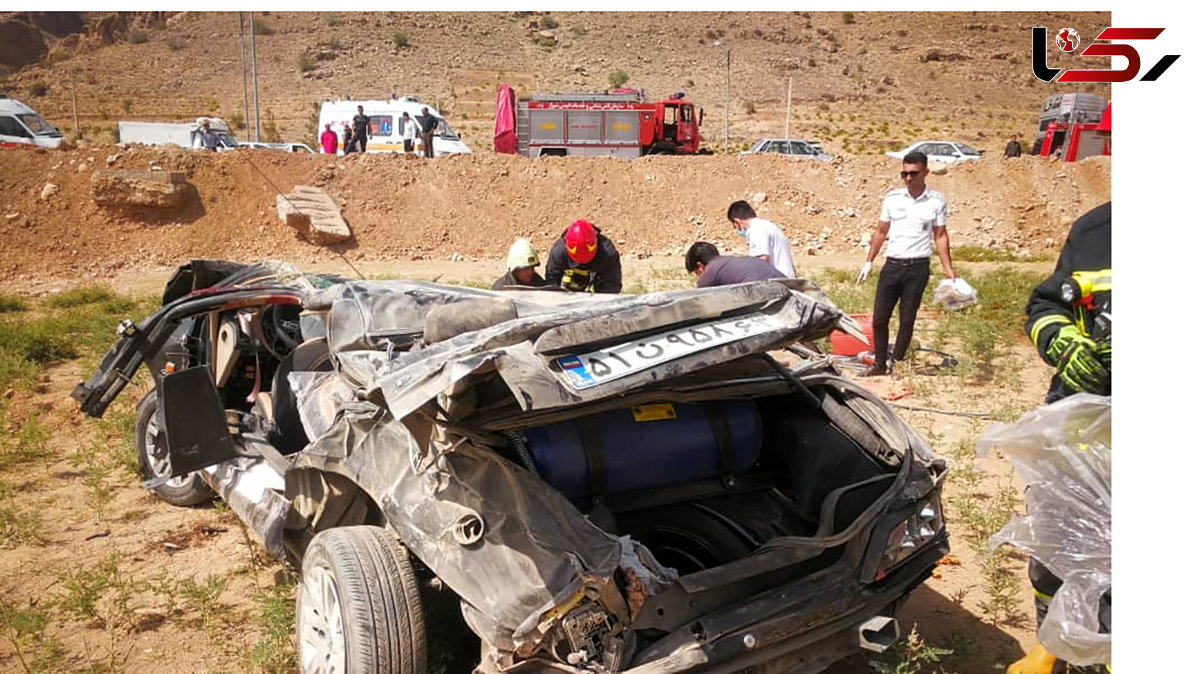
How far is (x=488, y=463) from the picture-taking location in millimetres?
2564

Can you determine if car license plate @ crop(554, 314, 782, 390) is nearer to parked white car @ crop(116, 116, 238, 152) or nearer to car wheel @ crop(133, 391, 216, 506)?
car wheel @ crop(133, 391, 216, 506)

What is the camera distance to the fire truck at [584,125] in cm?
2459

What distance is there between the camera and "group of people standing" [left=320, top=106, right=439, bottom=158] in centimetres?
2262

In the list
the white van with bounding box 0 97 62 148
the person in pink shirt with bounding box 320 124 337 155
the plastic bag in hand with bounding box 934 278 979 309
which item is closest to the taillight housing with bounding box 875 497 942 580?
the plastic bag in hand with bounding box 934 278 979 309

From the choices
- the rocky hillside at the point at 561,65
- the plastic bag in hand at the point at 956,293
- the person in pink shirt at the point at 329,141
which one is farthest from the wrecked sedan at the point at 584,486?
the rocky hillside at the point at 561,65

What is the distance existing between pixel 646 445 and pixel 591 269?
387cm

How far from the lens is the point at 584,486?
2902 millimetres

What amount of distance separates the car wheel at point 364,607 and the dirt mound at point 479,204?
15.8 meters

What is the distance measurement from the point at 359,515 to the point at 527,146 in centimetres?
2280

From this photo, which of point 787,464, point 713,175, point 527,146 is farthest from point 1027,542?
point 527,146

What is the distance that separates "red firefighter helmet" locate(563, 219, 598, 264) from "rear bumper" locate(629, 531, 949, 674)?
393 centimetres

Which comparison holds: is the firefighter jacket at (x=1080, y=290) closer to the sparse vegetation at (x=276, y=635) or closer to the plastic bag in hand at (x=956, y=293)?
the sparse vegetation at (x=276, y=635)

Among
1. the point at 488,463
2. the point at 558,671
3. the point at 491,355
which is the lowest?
the point at 558,671

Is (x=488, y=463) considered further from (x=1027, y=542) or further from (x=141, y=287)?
(x=141, y=287)
